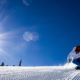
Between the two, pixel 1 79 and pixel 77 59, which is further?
pixel 77 59

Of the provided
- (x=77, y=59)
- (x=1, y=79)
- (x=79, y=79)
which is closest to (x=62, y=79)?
(x=79, y=79)

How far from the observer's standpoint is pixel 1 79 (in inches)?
99.6

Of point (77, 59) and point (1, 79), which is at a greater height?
point (77, 59)

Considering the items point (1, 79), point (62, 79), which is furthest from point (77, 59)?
point (1, 79)

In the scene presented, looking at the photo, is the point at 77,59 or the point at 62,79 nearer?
the point at 62,79

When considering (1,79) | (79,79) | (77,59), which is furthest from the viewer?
(77,59)

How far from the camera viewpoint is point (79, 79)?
275cm

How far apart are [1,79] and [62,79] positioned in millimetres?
1321

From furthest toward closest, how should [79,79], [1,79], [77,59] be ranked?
[77,59] < [79,79] < [1,79]

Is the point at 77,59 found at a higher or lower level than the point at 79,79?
higher

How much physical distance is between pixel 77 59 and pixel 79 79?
4.13 metres

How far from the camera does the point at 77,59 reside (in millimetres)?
6719

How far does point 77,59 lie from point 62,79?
4.12m

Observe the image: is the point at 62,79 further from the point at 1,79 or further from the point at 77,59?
the point at 77,59
